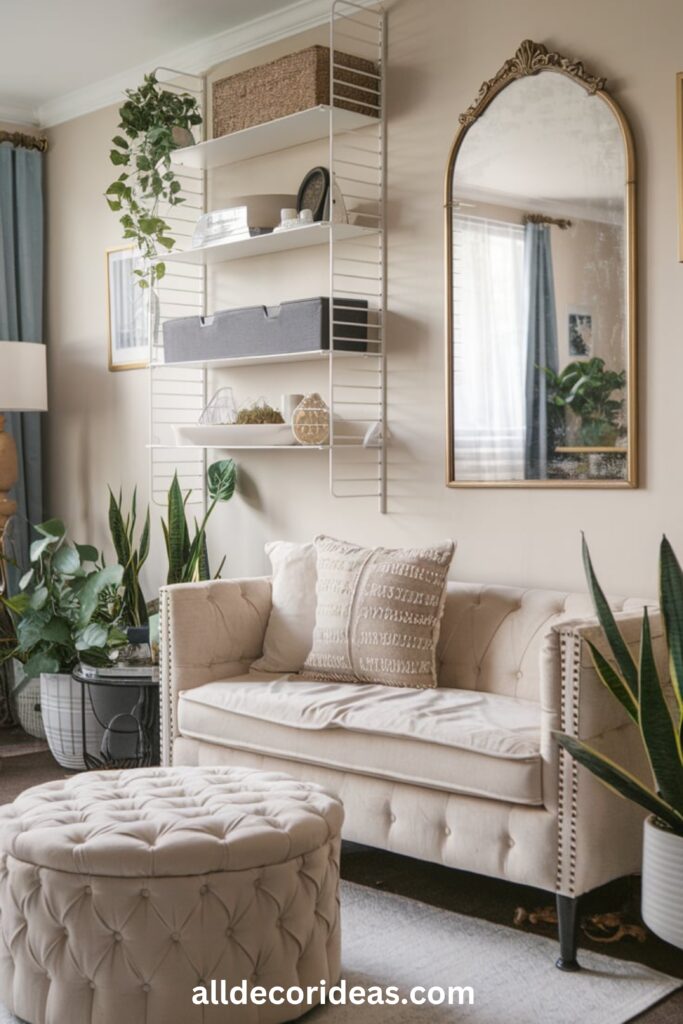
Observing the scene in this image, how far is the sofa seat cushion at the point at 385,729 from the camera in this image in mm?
2709

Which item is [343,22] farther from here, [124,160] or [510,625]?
[510,625]

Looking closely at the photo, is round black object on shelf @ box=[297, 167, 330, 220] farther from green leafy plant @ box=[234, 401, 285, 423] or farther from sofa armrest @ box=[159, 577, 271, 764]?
sofa armrest @ box=[159, 577, 271, 764]

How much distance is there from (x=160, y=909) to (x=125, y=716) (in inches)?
77.5

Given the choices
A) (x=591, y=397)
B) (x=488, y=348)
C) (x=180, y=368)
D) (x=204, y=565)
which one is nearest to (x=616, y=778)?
(x=591, y=397)

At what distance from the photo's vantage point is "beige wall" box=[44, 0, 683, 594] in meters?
3.22

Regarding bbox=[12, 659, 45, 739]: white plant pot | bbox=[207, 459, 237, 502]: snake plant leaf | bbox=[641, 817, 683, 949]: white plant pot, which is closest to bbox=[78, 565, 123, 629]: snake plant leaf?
bbox=[207, 459, 237, 502]: snake plant leaf

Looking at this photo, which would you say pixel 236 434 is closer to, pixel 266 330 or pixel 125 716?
pixel 266 330

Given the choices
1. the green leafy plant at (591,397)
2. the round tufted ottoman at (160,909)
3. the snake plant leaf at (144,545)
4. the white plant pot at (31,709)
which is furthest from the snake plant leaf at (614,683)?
the white plant pot at (31,709)

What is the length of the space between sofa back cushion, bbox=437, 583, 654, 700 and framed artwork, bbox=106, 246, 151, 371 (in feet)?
6.82

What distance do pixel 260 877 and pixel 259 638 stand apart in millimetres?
1477

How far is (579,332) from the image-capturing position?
339 cm

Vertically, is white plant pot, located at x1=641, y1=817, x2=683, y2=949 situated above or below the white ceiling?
below

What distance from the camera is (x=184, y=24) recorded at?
4398 millimetres

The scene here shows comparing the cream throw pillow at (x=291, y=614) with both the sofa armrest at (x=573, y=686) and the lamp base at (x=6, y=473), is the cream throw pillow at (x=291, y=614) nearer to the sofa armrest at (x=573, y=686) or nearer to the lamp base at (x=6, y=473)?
the sofa armrest at (x=573, y=686)
